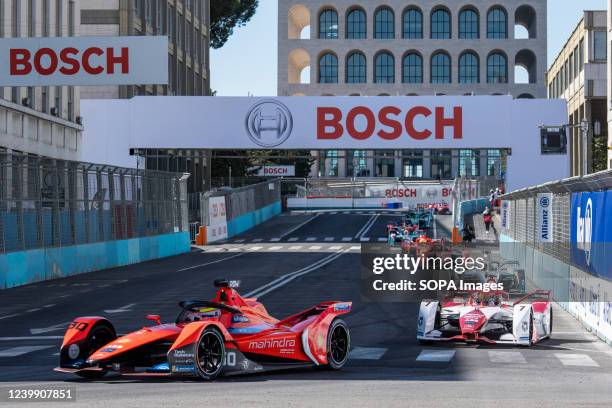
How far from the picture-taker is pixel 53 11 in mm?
54500

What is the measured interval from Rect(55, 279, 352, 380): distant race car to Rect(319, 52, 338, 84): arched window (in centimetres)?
13594

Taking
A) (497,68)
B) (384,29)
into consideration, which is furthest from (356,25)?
(497,68)

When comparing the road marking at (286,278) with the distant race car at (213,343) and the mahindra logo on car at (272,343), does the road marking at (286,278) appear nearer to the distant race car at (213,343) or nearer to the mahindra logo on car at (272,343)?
the distant race car at (213,343)

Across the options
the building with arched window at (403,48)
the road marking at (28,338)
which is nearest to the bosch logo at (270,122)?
the road marking at (28,338)

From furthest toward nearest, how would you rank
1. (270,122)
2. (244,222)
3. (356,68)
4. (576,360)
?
(356,68)
(244,222)
(270,122)
(576,360)

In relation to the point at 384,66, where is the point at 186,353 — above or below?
below

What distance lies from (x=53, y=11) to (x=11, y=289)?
26116 millimetres

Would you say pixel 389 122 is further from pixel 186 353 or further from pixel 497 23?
pixel 497 23

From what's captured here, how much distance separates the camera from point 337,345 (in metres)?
14.8

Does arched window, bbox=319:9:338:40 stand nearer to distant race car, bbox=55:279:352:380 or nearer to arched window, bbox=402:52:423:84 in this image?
arched window, bbox=402:52:423:84

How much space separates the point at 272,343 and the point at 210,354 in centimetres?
112

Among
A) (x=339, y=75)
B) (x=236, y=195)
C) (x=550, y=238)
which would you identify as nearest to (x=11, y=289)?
(x=550, y=238)

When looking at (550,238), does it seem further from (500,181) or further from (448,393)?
(500,181)

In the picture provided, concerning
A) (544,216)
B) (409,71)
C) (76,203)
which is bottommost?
(544,216)
